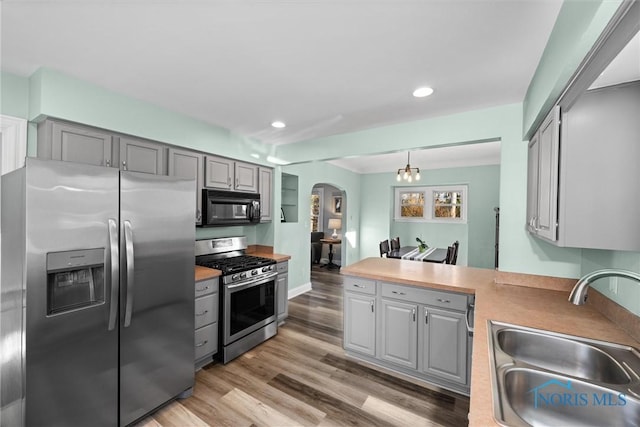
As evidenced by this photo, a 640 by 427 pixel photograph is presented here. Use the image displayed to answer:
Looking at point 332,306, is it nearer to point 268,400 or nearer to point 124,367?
point 268,400

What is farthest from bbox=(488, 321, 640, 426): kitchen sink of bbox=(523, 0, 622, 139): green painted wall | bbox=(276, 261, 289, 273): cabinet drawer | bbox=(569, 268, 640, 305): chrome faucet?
bbox=(276, 261, 289, 273): cabinet drawer

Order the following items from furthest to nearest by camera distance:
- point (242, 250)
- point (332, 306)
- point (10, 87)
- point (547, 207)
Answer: point (332, 306), point (242, 250), point (10, 87), point (547, 207)

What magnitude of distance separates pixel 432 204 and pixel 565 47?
18.6ft

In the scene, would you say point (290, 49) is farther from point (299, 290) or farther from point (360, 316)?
point (299, 290)

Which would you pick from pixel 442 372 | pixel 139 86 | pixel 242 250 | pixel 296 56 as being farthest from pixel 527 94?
pixel 242 250

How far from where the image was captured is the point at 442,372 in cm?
230

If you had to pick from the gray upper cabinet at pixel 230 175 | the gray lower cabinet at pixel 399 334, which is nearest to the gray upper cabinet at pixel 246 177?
the gray upper cabinet at pixel 230 175

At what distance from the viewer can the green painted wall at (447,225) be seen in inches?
229

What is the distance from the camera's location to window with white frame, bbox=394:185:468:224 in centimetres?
628

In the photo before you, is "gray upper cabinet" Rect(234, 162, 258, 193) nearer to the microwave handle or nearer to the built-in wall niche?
the microwave handle

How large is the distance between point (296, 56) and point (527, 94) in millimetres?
1865

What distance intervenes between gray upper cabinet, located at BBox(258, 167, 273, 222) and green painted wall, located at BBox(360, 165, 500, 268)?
382cm

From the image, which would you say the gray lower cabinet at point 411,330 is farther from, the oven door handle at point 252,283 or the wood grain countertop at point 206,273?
the wood grain countertop at point 206,273

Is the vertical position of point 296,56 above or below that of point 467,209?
above
